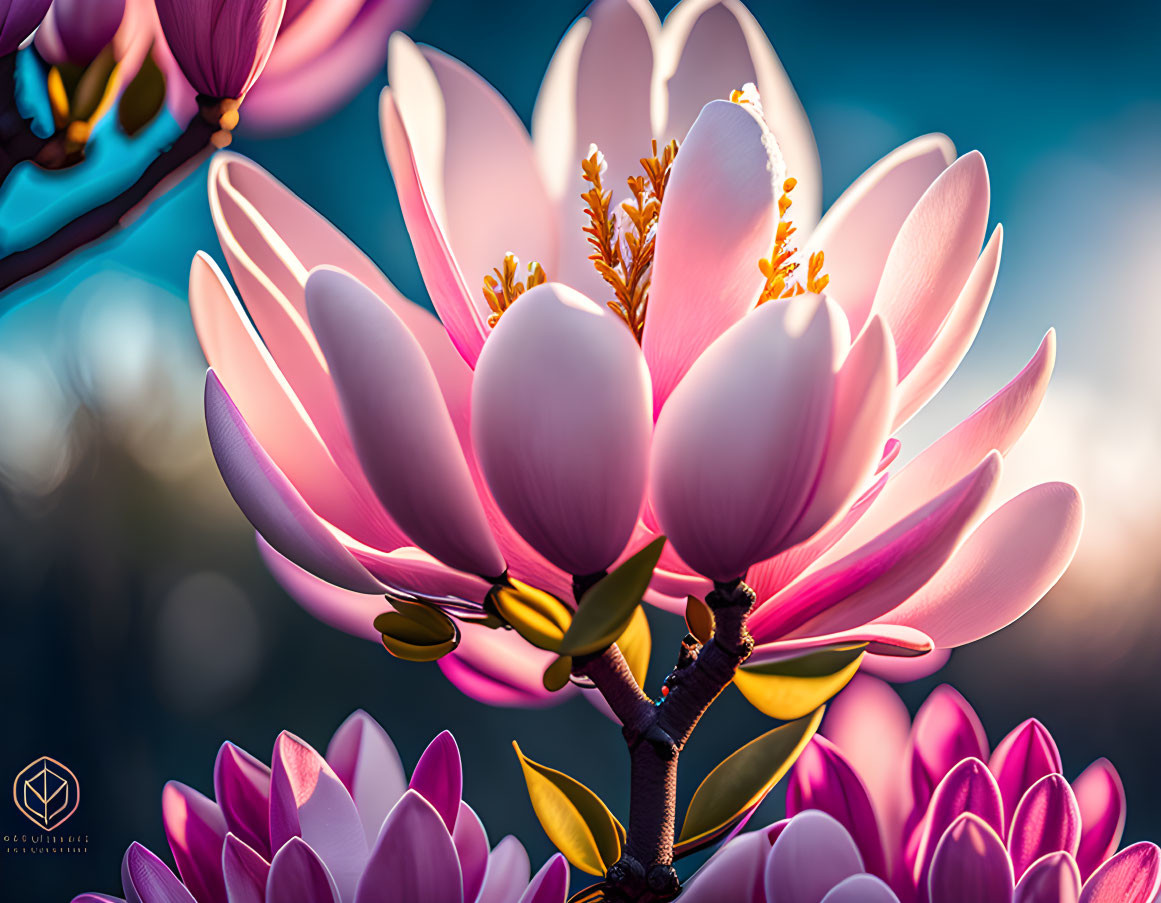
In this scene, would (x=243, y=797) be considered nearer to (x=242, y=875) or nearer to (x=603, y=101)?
(x=242, y=875)

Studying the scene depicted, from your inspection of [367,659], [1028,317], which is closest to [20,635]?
[367,659]

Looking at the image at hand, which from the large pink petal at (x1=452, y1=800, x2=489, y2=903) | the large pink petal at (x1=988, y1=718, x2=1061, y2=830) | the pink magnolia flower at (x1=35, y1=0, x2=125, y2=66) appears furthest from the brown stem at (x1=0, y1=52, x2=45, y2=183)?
the large pink petal at (x1=988, y1=718, x2=1061, y2=830)

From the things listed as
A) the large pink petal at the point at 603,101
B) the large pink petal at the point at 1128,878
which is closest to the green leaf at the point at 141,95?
the large pink petal at the point at 603,101

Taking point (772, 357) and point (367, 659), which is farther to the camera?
point (367, 659)

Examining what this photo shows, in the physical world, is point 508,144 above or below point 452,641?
above

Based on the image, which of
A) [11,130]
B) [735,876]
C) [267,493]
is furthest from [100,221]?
[735,876]

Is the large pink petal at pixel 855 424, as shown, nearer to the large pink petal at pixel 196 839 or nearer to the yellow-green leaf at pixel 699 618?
Answer: the yellow-green leaf at pixel 699 618

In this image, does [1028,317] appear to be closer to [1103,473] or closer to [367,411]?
[1103,473]
